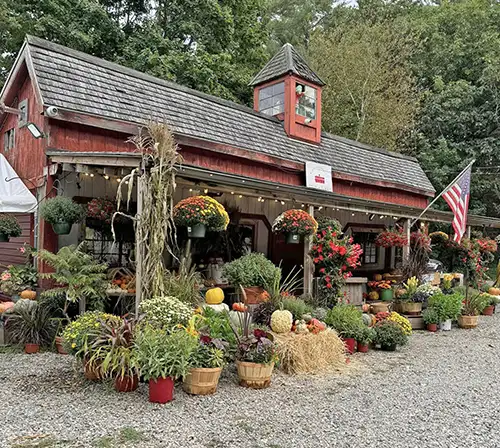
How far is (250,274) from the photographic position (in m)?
6.55

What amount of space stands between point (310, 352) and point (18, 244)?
597cm

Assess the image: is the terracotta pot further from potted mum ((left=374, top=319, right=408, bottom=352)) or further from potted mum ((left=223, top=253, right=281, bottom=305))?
potted mum ((left=374, top=319, right=408, bottom=352))

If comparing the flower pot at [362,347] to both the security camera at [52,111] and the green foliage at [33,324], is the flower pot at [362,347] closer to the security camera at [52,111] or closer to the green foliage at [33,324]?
the green foliage at [33,324]

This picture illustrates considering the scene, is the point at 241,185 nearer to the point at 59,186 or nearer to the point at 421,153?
the point at 59,186

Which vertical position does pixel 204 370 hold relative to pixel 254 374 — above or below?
above

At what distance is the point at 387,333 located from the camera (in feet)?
21.6

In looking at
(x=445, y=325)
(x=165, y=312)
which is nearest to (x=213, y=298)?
(x=165, y=312)

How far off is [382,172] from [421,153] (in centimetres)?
790

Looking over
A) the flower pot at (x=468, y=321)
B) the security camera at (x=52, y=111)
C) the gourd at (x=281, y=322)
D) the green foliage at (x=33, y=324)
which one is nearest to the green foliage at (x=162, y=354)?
the gourd at (x=281, y=322)

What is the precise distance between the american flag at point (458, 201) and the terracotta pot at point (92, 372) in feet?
24.9

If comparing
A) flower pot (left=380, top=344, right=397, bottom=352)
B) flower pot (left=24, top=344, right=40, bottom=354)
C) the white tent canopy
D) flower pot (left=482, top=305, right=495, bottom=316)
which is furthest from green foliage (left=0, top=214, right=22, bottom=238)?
flower pot (left=482, top=305, right=495, bottom=316)

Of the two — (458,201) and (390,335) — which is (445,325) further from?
(458,201)

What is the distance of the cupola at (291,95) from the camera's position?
11875 mm

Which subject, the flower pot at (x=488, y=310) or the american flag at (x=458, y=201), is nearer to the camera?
the american flag at (x=458, y=201)
